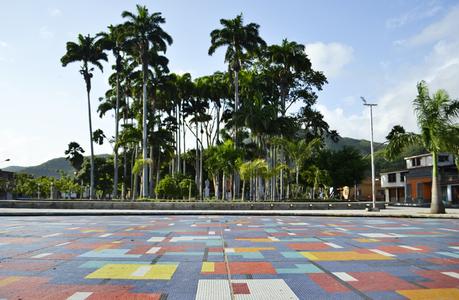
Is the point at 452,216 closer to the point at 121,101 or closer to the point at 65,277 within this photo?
the point at 65,277

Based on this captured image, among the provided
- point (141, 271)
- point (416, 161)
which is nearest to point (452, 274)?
point (141, 271)

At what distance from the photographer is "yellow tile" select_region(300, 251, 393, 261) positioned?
9.45 m

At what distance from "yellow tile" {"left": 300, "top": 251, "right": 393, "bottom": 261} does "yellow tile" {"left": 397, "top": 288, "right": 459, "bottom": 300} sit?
2.98m

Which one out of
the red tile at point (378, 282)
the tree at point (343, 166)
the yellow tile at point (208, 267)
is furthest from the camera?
the tree at point (343, 166)

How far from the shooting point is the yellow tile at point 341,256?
31.0ft

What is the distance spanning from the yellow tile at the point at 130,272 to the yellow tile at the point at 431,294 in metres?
3.84

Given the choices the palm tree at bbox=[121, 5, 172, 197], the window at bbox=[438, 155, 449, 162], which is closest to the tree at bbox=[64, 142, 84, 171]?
the palm tree at bbox=[121, 5, 172, 197]

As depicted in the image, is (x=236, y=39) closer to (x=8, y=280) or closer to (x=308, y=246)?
(x=308, y=246)

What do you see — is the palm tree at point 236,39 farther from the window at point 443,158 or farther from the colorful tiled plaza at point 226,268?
the colorful tiled plaza at point 226,268

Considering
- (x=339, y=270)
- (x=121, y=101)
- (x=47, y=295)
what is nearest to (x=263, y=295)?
(x=339, y=270)

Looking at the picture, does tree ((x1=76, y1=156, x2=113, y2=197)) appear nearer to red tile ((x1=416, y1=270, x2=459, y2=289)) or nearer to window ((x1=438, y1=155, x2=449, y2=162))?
window ((x1=438, y1=155, x2=449, y2=162))

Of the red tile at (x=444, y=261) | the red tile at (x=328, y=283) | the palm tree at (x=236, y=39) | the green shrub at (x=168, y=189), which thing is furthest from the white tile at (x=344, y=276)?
the palm tree at (x=236, y=39)

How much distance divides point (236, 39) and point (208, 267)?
4092 cm

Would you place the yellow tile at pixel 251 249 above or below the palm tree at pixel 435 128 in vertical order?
below
